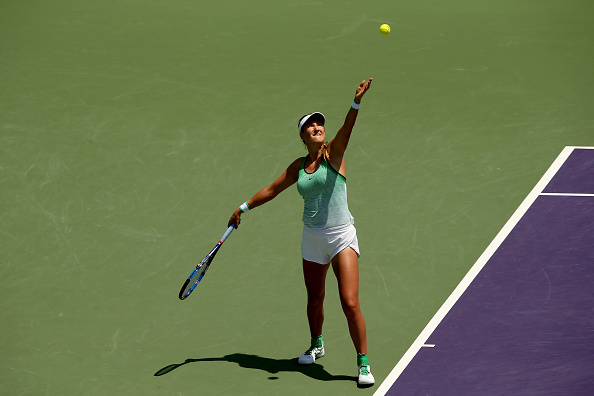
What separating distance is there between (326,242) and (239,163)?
3646 millimetres

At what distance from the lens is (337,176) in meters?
8.62

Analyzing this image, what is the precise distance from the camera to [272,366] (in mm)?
9047

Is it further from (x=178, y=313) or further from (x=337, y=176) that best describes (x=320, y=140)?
(x=178, y=313)

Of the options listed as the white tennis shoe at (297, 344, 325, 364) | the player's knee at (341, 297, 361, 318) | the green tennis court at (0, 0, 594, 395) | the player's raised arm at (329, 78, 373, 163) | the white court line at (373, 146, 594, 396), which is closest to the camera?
the player's raised arm at (329, 78, 373, 163)

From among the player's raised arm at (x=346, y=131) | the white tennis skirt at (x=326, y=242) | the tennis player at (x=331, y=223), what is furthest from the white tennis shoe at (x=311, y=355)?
the player's raised arm at (x=346, y=131)

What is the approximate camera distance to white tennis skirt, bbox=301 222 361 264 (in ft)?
28.2

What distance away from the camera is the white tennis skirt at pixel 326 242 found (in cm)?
859

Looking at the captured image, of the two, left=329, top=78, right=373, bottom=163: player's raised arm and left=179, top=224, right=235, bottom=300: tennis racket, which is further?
left=179, top=224, right=235, bottom=300: tennis racket

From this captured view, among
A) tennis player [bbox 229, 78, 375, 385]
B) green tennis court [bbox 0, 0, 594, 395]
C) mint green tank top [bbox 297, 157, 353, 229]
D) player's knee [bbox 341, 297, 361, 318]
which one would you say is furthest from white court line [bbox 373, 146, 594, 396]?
mint green tank top [bbox 297, 157, 353, 229]

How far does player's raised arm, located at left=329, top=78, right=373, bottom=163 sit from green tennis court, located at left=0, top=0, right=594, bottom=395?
197 cm

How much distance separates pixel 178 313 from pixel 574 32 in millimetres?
7551

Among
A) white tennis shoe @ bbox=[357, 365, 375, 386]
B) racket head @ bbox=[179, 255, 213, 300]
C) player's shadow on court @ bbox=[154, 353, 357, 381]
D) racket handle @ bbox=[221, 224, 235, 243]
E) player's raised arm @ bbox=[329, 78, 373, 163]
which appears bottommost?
white tennis shoe @ bbox=[357, 365, 375, 386]

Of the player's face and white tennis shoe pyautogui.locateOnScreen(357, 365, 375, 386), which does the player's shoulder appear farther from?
white tennis shoe pyautogui.locateOnScreen(357, 365, 375, 386)

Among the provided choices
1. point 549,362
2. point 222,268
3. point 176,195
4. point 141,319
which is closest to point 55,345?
point 141,319
